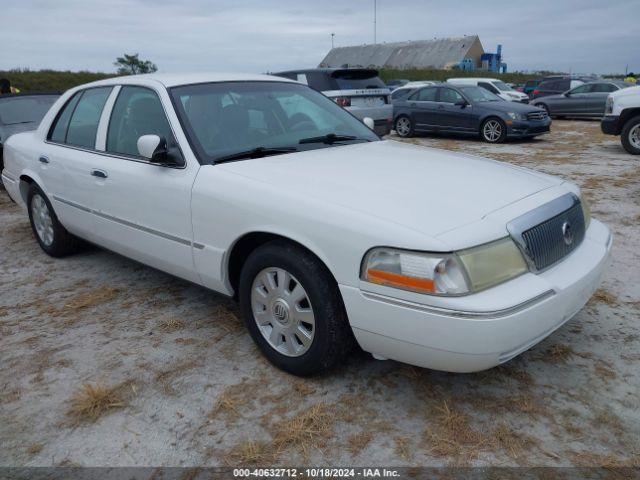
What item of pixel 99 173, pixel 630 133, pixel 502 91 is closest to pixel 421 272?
pixel 99 173

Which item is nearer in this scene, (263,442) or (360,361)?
(263,442)

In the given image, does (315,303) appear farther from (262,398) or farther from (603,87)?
(603,87)

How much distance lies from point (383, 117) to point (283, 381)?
9.15 meters

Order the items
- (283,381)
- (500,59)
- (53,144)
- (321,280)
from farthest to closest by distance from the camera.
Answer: (500,59)
(53,144)
(283,381)
(321,280)

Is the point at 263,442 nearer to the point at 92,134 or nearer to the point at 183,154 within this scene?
the point at 183,154

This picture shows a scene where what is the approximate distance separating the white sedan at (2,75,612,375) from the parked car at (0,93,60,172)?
4472 mm

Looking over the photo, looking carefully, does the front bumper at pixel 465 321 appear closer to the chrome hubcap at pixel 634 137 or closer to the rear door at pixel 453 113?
the chrome hubcap at pixel 634 137

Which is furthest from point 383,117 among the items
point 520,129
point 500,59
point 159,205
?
point 500,59

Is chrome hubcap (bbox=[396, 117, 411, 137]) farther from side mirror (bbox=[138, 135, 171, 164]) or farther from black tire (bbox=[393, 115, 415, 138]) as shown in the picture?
side mirror (bbox=[138, 135, 171, 164])

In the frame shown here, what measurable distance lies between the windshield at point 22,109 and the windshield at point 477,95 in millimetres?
9465

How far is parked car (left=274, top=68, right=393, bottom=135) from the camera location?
35.2 ft

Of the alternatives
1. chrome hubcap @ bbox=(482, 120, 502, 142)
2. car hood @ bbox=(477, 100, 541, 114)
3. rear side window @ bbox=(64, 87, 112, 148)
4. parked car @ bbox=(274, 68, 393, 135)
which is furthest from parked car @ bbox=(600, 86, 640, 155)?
rear side window @ bbox=(64, 87, 112, 148)

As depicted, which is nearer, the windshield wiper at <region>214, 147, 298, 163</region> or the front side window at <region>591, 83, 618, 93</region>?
the windshield wiper at <region>214, 147, 298, 163</region>

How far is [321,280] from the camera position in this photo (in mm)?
2641
